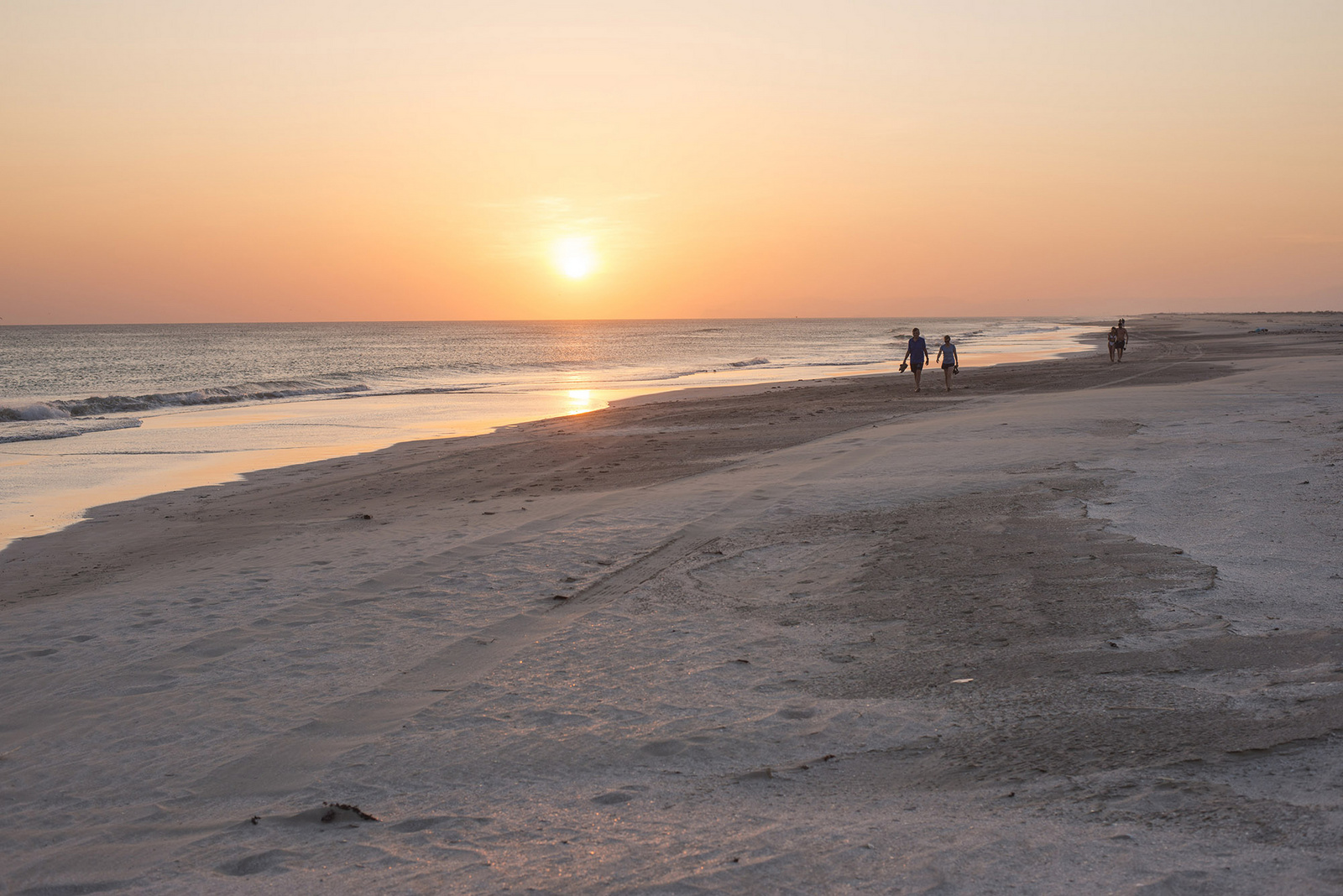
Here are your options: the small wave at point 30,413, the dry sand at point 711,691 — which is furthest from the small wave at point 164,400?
the dry sand at point 711,691

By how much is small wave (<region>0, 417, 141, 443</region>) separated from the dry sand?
14086mm

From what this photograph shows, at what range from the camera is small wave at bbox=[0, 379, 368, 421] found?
28203mm

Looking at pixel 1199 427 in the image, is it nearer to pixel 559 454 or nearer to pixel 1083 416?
pixel 1083 416

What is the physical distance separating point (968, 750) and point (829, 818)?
851 mm

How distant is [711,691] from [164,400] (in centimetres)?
3294

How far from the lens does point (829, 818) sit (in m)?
3.50

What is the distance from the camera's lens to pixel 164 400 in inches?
1267

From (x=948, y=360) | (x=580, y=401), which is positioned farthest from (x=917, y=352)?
(x=580, y=401)

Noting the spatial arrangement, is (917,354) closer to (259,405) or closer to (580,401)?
(580,401)

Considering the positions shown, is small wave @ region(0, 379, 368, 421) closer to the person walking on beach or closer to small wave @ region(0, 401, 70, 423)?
small wave @ region(0, 401, 70, 423)

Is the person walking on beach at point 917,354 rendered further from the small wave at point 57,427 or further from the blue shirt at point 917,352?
the small wave at point 57,427

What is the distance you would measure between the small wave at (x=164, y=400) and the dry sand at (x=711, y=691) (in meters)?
22.5

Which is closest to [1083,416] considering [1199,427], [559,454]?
[1199,427]

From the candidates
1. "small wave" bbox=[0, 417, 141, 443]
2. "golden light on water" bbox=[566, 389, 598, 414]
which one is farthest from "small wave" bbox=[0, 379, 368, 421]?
"golden light on water" bbox=[566, 389, 598, 414]
